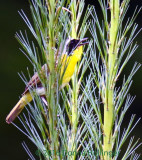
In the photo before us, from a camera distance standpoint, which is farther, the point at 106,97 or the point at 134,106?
the point at 134,106

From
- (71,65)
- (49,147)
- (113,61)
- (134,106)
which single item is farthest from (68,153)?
(134,106)

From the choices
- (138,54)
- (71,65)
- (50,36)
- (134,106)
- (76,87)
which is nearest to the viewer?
(50,36)

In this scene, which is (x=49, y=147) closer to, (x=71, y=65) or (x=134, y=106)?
(x=71, y=65)

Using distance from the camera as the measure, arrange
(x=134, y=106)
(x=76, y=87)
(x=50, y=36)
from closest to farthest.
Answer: (x=50, y=36) < (x=76, y=87) < (x=134, y=106)

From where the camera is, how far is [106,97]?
67cm

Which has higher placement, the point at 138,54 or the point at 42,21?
the point at 42,21

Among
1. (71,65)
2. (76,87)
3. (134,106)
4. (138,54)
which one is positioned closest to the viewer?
(76,87)

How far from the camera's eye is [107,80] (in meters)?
0.66

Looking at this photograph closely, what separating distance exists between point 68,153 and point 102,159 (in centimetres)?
6

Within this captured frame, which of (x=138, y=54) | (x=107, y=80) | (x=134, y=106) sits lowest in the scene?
(x=134, y=106)

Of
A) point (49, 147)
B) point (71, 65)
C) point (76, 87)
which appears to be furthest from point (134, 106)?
point (49, 147)

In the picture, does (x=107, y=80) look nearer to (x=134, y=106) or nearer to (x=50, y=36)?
(x=50, y=36)

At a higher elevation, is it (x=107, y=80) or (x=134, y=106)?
(x=107, y=80)

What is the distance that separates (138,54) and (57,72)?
156 centimetres
